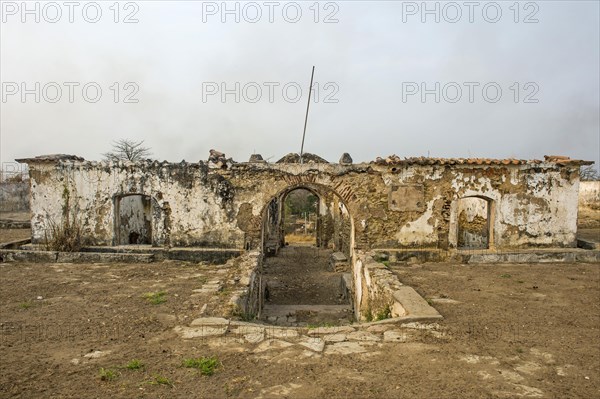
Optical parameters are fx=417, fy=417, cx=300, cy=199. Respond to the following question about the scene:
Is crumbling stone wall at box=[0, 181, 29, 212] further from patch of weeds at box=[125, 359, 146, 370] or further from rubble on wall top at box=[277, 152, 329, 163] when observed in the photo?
patch of weeds at box=[125, 359, 146, 370]

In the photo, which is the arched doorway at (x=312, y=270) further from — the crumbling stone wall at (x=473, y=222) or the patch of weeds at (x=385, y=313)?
the crumbling stone wall at (x=473, y=222)

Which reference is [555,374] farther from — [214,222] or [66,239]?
[66,239]

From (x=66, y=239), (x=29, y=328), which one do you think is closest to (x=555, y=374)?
(x=29, y=328)

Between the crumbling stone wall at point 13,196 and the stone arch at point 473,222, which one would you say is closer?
the stone arch at point 473,222

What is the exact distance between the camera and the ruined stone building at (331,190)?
40.6 feet

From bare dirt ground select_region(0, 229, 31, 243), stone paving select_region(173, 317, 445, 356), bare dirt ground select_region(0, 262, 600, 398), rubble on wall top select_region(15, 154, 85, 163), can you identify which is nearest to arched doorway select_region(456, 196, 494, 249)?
bare dirt ground select_region(0, 262, 600, 398)

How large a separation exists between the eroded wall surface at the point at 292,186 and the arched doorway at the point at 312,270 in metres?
0.57

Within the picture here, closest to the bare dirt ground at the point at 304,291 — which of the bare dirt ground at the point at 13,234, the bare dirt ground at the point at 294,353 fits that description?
the bare dirt ground at the point at 294,353

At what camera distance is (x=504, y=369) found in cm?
443

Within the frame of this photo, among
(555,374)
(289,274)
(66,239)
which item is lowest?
(289,274)

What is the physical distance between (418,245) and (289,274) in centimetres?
556

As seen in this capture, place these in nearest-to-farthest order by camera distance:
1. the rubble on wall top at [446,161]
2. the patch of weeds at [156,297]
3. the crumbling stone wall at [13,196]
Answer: the patch of weeds at [156,297] → the rubble on wall top at [446,161] → the crumbling stone wall at [13,196]

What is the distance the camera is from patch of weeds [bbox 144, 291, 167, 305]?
722 centimetres

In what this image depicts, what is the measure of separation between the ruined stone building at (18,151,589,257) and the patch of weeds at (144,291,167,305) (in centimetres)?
469
